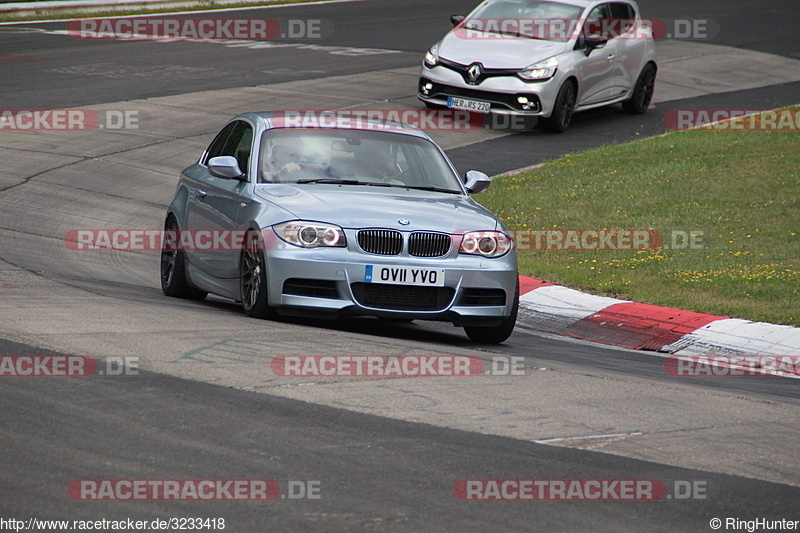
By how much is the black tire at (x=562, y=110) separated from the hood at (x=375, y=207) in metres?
10.3

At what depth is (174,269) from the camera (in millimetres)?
9852

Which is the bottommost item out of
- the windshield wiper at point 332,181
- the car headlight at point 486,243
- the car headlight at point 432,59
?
the car headlight at point 432,59

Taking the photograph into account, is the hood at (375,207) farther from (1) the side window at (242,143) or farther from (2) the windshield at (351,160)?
(1) the side window at (242,143)

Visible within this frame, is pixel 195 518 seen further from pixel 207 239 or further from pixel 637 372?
pixel 207 239

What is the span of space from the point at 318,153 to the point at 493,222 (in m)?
1.50

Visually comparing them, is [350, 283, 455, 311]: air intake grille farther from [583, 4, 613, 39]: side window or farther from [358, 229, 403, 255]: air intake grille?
[583, 4, 613, 39]: side window

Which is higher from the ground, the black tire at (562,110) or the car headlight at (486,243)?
the car headlight at (486,243)

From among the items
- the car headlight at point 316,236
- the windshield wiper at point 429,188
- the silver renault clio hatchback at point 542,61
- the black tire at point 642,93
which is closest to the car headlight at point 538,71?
the silver renault clio hatchback at point 542,61

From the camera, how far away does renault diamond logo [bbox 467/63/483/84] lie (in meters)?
18.5

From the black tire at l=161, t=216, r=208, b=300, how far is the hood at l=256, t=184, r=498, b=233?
144 cm

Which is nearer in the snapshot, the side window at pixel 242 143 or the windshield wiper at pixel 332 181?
the windshield wiper at pixel 332 181

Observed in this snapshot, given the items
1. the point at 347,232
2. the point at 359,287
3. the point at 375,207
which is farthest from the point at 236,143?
the point at 359,287

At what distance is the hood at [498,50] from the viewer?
61.1ft

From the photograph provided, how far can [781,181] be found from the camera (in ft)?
46.7
